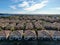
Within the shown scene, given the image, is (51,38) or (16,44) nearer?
(16,44)

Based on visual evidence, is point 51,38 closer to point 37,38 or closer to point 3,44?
point 37,38

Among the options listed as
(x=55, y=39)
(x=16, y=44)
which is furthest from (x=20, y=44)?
(x=55, y=39)

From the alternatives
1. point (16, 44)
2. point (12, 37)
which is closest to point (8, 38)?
point (12, 37)

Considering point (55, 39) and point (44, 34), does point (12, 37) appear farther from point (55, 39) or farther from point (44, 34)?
point (55, 39)

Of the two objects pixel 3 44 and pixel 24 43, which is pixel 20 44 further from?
pixel 3 44

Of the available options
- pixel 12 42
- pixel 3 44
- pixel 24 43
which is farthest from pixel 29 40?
pixel 3 44

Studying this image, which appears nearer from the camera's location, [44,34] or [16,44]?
[16,44]

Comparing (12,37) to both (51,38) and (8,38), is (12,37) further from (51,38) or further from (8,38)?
(51,38)

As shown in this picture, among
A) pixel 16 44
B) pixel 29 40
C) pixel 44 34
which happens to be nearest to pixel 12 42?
pixel 16 44
